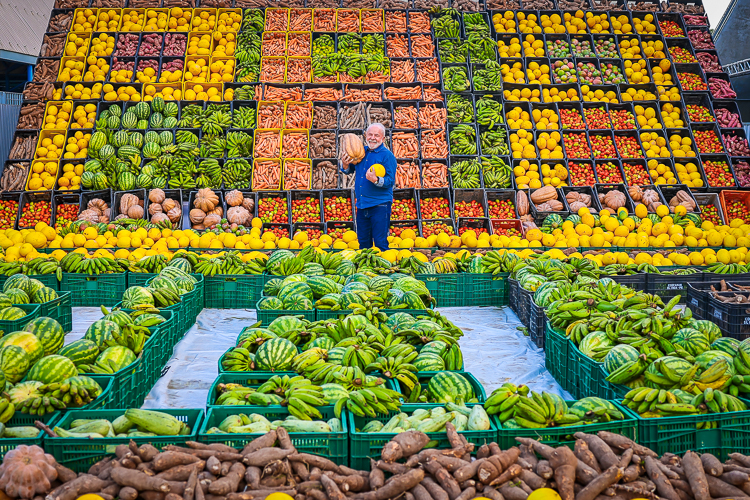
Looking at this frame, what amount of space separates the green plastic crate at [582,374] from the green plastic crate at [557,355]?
0.19 feet

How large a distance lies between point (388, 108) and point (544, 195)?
10.1 ft

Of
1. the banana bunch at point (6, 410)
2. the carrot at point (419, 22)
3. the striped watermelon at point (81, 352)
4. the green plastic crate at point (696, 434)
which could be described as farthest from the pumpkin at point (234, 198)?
the green plastic crate at point (696, 434)

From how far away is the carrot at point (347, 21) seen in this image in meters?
10.9

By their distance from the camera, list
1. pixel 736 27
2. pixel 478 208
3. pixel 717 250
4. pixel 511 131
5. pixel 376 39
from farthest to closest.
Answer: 1. pixel 736 27
2. pixel 376 39
3. pixel 511 131
4. pixel 478 208
5. pixel 717 250

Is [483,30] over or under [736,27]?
under

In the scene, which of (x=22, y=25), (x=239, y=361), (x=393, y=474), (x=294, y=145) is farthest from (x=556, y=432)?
(x=22, y=25)

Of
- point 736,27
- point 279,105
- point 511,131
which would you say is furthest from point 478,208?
point 736,27

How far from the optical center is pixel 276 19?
11.0 meters

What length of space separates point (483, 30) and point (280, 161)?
186 inches

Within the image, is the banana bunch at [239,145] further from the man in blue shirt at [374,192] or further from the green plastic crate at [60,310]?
the green plastic crate at [60,310]

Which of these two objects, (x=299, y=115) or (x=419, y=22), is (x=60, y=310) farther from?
(x=419, y=22)

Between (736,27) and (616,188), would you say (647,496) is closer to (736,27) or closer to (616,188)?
(616,188)

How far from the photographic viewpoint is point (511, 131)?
32.0 ft

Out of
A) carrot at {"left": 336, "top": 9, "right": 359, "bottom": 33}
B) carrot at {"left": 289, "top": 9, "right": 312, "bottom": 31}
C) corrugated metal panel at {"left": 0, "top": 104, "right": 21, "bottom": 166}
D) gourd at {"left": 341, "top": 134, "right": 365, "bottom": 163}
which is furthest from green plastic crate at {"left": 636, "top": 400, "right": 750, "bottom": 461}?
corrugated metal panel at {"left": 0, "top": 104, "right": 21, "bottom": 166}
